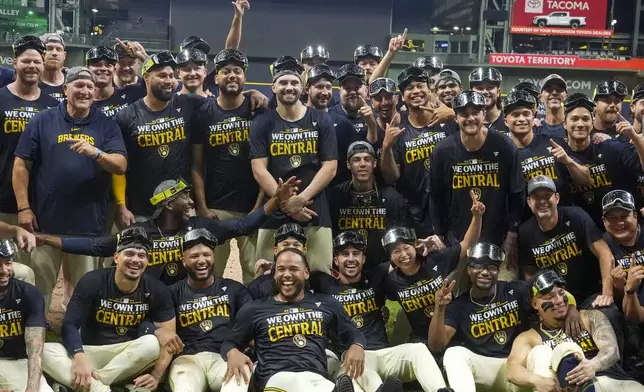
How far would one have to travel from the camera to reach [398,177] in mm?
7684

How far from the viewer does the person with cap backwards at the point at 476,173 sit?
7.04 m

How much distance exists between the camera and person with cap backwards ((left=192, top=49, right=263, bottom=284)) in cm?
746

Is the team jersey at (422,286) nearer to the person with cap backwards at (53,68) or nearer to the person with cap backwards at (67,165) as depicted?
the person with cap backwards at (67,165)

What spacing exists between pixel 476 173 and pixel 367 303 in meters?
1.50

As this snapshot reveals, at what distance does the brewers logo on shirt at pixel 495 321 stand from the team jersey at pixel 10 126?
4274 mm

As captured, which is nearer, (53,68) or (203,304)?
(203,304)

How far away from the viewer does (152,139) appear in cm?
722

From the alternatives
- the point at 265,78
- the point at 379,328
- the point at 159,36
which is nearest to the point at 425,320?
the point at 379,328

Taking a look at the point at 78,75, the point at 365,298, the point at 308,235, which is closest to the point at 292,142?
the point at 308,235

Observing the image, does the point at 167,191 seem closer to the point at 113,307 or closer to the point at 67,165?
the point at 67,165

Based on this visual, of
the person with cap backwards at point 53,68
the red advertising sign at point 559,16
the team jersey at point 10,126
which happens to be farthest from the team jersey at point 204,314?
the red advertising sign at point 559,16

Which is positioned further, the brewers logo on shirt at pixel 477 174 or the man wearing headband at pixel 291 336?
the brewers logo on shirt at pixel 477 174

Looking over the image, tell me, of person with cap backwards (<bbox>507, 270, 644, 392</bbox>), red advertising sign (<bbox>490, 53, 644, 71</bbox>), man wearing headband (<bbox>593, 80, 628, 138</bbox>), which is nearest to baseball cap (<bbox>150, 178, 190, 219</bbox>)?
person with cap backwards (<bbox>507, 270, 644, 392</bbox>)

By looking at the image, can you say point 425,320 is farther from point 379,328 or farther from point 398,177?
point 398,177
